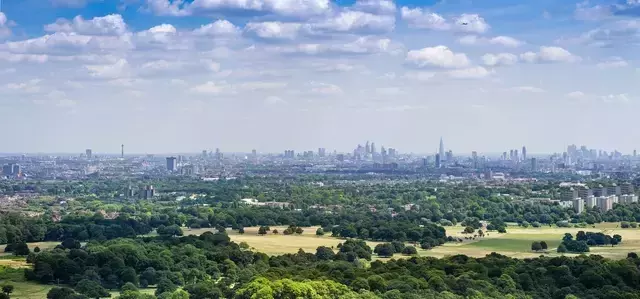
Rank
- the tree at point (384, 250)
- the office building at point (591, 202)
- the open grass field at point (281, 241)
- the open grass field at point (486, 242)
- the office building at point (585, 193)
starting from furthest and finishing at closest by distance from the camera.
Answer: the office building at point (585, 193) < the office building at point (591, 202) < the open grass field at point (281, 241) < the open grass field at point (486, 242) < the tree at point (384, 250)

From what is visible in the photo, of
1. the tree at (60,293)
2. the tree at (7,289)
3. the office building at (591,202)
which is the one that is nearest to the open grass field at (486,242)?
the tree at (7,289)

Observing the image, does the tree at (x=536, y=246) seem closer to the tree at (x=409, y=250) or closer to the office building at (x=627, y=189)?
the tree at (x=409, y=250)

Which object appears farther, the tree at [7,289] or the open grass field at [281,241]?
the open grass field at [281,241]

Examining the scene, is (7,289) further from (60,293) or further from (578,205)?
(578,205)

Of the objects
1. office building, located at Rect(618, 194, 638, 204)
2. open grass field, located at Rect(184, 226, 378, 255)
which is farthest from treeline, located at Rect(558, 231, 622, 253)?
office building, located at Rect(618, 194, 638, 204)

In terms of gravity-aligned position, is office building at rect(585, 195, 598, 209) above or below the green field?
above

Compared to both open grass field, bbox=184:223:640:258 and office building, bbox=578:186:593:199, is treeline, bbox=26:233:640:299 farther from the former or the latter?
office building, bbox=578:186:593:199

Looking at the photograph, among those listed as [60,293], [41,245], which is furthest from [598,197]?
[60,293]
